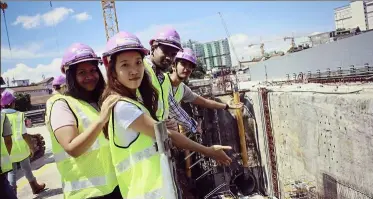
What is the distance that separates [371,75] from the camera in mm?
5145

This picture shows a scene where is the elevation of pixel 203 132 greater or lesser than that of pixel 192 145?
lesser

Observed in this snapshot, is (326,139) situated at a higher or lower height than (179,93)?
lower

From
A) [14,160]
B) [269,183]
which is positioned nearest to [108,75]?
[14,160]

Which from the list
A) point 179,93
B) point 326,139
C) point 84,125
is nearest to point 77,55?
point 84,125

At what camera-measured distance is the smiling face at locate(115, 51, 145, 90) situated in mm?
1688

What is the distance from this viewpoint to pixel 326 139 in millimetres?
4887

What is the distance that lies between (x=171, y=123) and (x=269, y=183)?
5.76 metres

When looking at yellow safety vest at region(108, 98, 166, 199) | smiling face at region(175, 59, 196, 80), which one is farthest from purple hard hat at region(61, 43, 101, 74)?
smiling face at region(175, 59, 196, 80)

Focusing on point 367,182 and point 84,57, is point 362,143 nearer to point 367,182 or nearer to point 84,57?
point 367,182

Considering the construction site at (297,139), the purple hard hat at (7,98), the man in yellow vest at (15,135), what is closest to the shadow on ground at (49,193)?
the construction site at (297,139)

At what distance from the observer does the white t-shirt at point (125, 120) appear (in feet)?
5.11

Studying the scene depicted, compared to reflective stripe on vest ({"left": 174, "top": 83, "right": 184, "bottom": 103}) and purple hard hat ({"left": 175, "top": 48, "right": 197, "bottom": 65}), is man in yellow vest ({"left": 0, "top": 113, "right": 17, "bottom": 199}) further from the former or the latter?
purple hard hat ({"left": 175, "top": 48, "right": 197, "bottom": 65})

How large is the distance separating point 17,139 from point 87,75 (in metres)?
3.35

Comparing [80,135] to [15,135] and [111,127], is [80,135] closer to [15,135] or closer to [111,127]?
[111,127]
